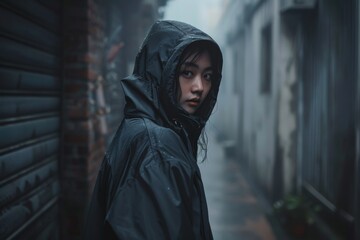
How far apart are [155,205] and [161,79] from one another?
59 cm

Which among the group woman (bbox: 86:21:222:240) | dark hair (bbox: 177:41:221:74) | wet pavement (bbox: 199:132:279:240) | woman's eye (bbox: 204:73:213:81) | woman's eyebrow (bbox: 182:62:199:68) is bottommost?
wet pavement (bbox: 199:132:279:240)

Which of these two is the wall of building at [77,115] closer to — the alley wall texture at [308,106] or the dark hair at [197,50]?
the dark hair at [197,50]

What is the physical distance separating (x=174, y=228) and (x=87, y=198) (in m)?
2.39

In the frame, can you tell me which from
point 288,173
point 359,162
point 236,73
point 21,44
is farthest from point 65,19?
point 236,73

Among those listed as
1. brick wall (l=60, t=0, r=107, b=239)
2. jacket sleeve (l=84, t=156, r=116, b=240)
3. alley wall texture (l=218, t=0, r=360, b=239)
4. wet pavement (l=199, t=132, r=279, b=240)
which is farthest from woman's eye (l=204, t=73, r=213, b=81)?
wet pavement (l=199, t=132, r=279, b=240)

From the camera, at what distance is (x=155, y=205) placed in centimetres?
129

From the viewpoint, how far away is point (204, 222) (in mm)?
1476

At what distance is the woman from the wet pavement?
13.0 feet

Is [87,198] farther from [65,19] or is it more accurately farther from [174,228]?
[174,228]

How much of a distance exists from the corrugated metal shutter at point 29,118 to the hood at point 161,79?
3.31ft

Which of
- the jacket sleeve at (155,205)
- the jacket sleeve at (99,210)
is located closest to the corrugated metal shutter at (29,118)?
the jacket sleeve at (99,210)

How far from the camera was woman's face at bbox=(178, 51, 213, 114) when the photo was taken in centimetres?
180

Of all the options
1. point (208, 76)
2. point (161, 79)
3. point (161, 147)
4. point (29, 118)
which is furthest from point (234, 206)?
point (161, 147)

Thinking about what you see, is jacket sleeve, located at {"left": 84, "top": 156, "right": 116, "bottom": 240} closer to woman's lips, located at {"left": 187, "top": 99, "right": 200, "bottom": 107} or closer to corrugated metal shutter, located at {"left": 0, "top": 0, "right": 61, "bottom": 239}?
woman's lips, located at {"left": 187, "top": 99, "right": 200, "bottom": 107}
